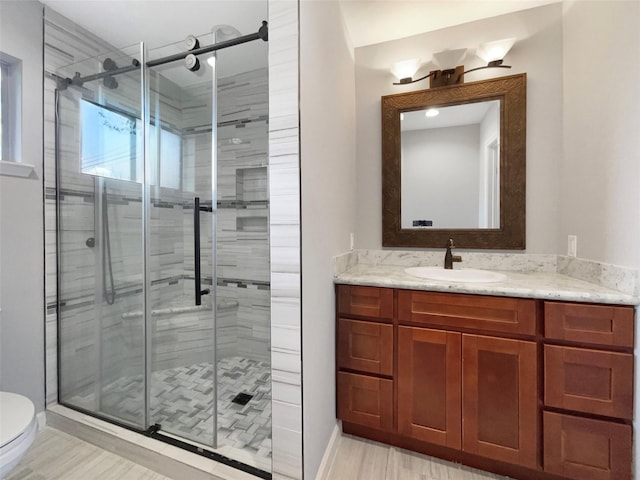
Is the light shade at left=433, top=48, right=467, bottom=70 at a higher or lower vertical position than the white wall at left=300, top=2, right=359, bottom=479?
higher

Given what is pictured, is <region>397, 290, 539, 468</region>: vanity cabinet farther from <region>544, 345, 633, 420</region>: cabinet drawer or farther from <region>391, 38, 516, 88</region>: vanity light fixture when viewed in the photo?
<region>391, 38, 516, 88</region>: vanity light fixture

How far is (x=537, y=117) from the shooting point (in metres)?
1.70

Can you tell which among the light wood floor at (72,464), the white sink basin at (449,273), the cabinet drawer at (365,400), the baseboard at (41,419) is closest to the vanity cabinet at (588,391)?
the white sink basin at (449,273)

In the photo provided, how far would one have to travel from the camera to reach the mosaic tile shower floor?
1419 millimetres

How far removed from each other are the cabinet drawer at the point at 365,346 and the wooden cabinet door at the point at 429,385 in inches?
2.7

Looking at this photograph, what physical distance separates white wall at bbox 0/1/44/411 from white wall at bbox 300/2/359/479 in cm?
168

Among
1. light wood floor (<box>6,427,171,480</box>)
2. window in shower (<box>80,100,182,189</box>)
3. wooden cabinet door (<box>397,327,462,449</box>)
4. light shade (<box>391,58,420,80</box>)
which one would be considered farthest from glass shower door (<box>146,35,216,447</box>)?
light shade (<box>391,58,420,80</box>)

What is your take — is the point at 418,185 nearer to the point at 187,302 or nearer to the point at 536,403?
the point at 536,403

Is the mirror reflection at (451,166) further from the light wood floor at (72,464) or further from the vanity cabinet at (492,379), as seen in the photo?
the light wood floor at (72,464)

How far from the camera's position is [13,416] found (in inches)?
40.3

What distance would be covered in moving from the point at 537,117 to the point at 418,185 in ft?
2.62

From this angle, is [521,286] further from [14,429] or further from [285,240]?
[14,429]

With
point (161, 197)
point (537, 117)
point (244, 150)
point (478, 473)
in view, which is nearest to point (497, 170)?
point (537, 117)

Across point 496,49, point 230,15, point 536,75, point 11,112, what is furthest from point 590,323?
point 11,112
